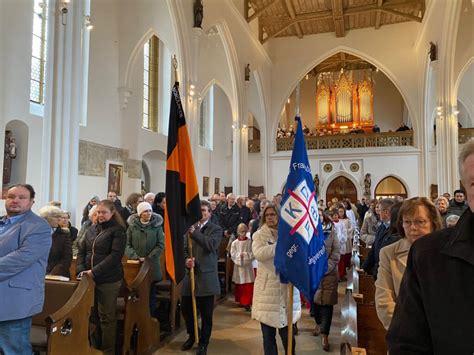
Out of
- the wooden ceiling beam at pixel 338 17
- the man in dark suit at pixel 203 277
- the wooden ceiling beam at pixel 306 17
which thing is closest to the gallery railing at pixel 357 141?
the wooden ceiling beam at pixel 338 17

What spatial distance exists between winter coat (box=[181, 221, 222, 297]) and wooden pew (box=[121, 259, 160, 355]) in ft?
1.31

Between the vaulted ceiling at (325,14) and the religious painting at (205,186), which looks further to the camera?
the religious painting at (205,186)

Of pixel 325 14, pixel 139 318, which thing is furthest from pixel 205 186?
pixel 139 318

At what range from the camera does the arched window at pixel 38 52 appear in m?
9.06

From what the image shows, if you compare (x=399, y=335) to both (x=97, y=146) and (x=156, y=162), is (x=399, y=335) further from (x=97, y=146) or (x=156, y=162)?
(x=156, y=162)

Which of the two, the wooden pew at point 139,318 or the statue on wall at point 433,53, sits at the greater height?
the statue on wall at point 433,53

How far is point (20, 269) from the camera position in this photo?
242 cm

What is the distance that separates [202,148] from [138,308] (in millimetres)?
13226

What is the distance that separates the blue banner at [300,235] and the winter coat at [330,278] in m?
0.86

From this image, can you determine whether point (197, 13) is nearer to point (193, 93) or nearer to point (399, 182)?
point (193, 93)

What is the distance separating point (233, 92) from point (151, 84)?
294 cm

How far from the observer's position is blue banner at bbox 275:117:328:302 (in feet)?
9.78

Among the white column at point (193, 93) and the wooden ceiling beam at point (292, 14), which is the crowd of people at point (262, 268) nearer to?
the white column at point (193, 93)

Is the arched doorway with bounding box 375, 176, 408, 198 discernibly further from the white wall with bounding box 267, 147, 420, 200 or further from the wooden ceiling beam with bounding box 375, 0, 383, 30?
the wooden ceiling beam with bounding box 375, 0, 383, 30
